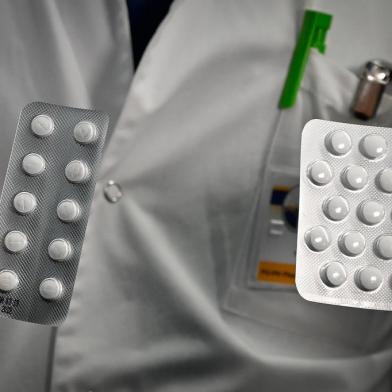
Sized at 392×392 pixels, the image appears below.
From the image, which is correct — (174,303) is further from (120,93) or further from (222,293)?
(120,93)

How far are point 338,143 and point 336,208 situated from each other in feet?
0.11

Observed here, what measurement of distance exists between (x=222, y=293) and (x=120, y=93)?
0.16 meters

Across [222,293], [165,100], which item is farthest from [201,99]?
[222,293]

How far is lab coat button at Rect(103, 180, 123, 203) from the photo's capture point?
0.36 m

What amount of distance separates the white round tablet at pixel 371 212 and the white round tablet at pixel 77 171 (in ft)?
0.47

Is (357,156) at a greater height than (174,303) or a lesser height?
greater

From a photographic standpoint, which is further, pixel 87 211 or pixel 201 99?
pixel 201 99

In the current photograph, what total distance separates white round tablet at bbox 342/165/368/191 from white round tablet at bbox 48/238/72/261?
0.48 feet

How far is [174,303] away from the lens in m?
0.37

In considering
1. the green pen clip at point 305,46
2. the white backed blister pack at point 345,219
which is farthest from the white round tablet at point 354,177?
the green pen clip at point 305,46

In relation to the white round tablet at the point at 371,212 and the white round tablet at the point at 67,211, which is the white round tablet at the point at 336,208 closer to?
the white round tablet at the point at 371,212

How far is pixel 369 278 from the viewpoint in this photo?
0.27 m

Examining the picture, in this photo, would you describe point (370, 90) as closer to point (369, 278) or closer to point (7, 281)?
point (369, 278)

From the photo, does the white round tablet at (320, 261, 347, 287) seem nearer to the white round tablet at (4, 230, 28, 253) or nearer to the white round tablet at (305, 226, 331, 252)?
the white round tablet at (305, 226, 331, 252)
